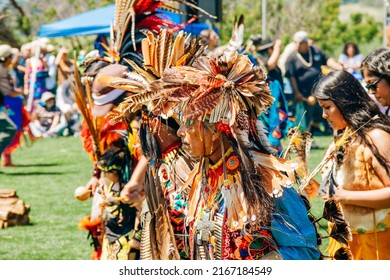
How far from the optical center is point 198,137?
329cm

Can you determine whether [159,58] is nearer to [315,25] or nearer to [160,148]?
[160,148]

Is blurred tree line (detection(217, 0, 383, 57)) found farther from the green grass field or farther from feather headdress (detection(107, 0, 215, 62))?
feather headdress (detection(107, 0, 215, 62))

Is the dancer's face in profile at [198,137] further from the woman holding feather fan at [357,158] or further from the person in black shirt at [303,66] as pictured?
the person in black shirt at [303,66]

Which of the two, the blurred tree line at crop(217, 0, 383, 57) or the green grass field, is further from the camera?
the blurred tree line at crop(217, 0, 383, 57)

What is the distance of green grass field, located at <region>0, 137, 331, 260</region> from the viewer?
7293 mm

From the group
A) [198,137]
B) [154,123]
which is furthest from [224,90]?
[154,123]

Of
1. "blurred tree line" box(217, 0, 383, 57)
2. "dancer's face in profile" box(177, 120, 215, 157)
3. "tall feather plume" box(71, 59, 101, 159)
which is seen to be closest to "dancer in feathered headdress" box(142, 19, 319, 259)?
"dancer's face in profile" box(177, 120, 215, 157)

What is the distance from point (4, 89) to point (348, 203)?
316 inches

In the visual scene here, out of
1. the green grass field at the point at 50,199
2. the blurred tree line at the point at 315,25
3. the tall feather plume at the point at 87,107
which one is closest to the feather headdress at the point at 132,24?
the tall feather plume at the point at 87,107

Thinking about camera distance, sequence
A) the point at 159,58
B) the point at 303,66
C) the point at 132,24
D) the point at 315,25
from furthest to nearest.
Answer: the point at 315,25 → the point at 303,66 → the point at 132,24 → the point at 159,58

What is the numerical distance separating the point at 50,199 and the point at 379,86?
244 inches

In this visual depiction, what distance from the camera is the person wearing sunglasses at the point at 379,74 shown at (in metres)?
4.40

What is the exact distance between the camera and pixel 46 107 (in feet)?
56.2
